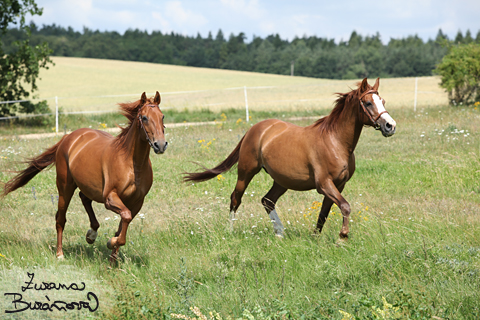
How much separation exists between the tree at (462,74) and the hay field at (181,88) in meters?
7.42

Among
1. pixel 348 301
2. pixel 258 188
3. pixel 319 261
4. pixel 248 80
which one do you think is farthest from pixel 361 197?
pixel 248 80

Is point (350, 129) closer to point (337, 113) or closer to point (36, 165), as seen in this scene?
point (337, 113)

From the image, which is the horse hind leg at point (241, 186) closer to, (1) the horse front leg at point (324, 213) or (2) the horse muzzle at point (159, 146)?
(1) the horse front leg at point (324, 213)

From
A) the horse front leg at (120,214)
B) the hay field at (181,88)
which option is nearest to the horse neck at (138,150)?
the horse front leg at (120,214)

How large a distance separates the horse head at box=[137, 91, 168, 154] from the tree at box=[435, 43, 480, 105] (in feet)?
55.9

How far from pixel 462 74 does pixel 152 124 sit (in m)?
18.1

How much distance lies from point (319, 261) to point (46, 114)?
51.9 ft

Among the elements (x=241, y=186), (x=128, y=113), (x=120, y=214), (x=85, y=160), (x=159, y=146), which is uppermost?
(x=128, y=113)

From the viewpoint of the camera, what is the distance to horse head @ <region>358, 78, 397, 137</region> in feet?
16.4

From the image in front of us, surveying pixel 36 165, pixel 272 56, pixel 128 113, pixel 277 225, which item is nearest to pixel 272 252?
pixel 277 225

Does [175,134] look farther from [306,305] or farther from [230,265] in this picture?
[306,305]

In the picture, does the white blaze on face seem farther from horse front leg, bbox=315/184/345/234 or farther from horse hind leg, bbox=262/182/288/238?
horse hind leg, bbox=262/182/288/238

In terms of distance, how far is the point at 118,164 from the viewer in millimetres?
4953
